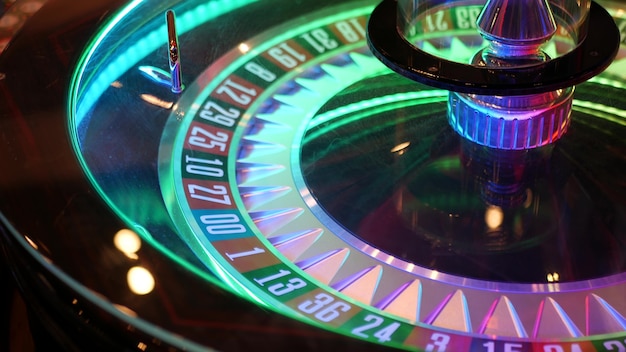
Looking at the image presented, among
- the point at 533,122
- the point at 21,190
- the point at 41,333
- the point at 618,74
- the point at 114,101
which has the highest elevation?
the point at 618,74

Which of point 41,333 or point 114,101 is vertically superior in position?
point 114,101

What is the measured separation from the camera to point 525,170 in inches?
64.1

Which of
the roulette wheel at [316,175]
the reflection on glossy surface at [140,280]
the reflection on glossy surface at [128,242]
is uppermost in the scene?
the roulette wheel at [316,175]

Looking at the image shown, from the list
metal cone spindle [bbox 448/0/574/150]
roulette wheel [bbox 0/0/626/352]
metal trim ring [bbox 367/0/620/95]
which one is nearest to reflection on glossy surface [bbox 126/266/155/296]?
roulette wheel [bbox 0/0/626/352]

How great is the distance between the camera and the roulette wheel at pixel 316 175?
4.01ft

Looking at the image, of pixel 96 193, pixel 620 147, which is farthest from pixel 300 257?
pixel 620 147

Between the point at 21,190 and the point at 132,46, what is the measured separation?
2.06 ft

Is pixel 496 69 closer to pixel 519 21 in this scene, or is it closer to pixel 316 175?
pixel 519 21

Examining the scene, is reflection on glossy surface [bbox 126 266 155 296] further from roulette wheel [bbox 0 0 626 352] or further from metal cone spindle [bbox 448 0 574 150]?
metal cone spindle [bbox 448 0 574 150]

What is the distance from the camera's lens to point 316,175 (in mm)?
1658

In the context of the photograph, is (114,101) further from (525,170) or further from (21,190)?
(525,170)

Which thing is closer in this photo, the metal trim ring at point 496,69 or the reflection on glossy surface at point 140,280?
the reflection on glossy surface at point 140,280

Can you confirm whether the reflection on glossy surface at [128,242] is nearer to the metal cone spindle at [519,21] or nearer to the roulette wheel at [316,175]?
the roulette wheel at [316,175]

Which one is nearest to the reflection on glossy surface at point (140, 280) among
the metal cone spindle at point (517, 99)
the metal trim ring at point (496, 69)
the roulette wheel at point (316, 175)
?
the roulette wheel at point (316, 175)
